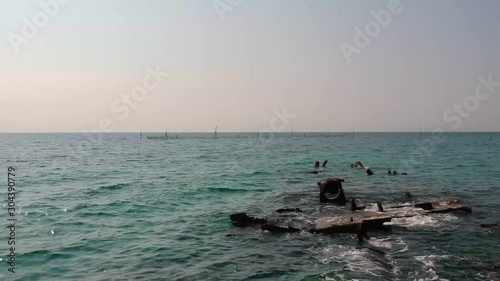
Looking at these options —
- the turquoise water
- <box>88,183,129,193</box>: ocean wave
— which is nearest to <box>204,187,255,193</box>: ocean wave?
the turquoise water

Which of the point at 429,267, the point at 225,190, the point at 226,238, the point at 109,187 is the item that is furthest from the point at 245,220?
the point at 109,187

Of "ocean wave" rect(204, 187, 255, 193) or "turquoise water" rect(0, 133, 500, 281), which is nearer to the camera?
"turquoise water" rect(0, 133, 500, 281)

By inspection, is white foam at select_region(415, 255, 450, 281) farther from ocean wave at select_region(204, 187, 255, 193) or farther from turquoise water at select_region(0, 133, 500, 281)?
ocean wave at select_region(204, 187, 255, 193)

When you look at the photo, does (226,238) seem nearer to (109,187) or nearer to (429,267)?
(429,267)

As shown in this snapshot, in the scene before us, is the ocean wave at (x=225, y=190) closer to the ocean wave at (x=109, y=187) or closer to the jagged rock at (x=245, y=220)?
the ocean wave at (x=109, y=187)

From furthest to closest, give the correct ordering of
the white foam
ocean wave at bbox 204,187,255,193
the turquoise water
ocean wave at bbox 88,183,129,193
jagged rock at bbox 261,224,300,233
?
ocean wave at bbox 88,183,129,193 → ocean wave at bbox 204,187,255,193 → jagged rock at bbox 261,224,300,233 → the turquoise water → the white foam

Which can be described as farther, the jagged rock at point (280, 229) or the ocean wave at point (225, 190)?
Result: the ocean wave at point (225, 190)

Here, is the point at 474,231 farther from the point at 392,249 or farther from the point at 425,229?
the point at 392,249

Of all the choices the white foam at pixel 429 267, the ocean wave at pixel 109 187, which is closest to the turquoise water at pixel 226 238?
the white foam at pixel 429 267

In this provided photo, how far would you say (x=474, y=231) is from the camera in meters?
22.7

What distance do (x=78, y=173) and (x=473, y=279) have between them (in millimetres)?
55527

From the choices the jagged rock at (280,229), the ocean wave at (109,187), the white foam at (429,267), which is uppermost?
the jagged rock at (280,229)

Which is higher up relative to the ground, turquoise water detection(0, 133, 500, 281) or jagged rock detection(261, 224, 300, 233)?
jagged rock detection(261, 224, 300, 233)

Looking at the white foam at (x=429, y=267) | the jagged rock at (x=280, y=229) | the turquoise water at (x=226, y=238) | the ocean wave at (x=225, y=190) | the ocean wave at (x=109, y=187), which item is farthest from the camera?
the ocean wave at (x=109, y=187)
